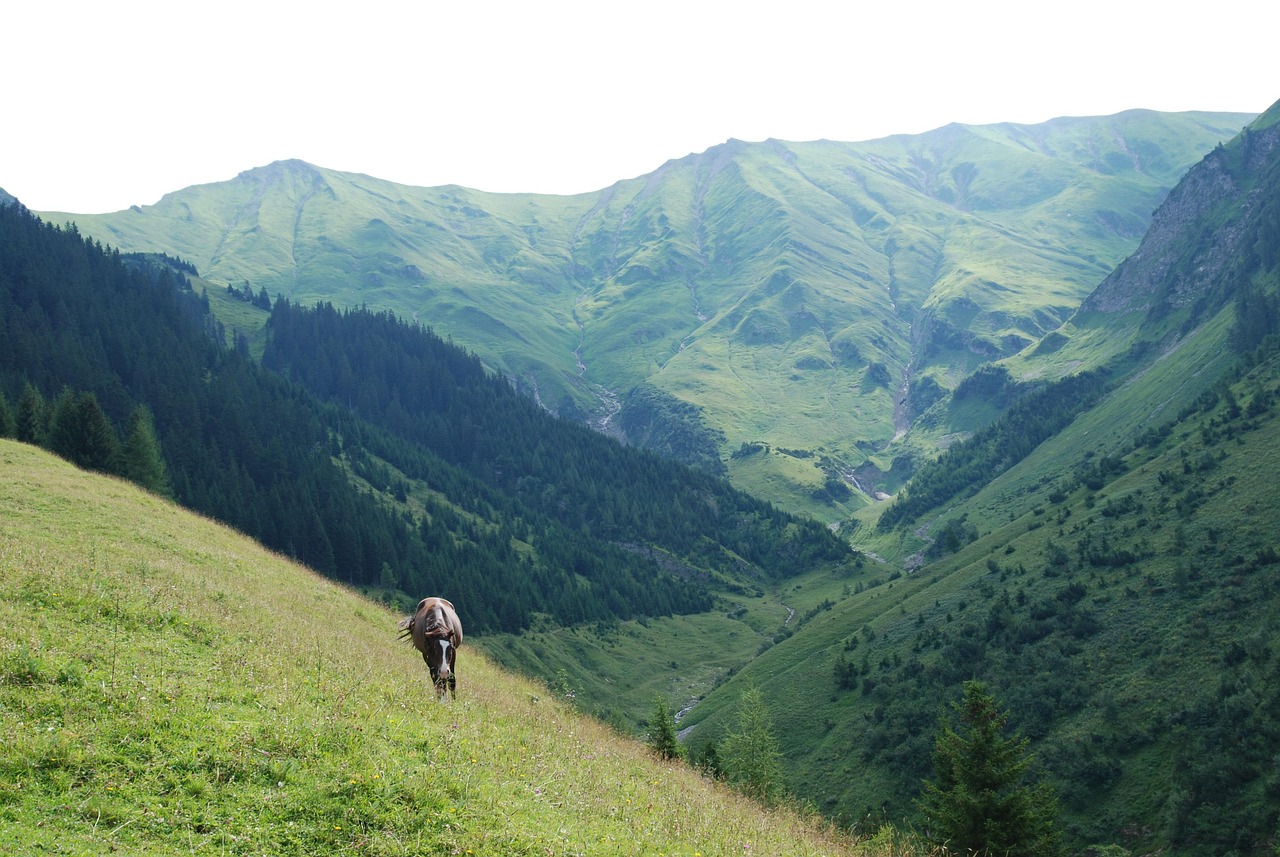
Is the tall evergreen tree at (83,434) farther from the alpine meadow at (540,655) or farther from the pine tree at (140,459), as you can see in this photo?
the pine tree at (140,459)

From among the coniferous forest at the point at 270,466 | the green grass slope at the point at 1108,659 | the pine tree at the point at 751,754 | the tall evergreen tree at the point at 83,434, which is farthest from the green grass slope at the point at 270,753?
the coniferous forest at the point at 270,466

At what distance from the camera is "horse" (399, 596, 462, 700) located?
2058 centimetres

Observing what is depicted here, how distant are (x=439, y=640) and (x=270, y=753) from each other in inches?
289

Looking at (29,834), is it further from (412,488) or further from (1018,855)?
(412,488)

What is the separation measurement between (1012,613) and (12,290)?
21055cm

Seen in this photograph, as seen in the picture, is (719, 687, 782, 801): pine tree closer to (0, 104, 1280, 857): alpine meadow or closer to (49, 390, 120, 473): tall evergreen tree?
(0, 104, 1280, 857): alpine meadow

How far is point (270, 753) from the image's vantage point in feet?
45.6

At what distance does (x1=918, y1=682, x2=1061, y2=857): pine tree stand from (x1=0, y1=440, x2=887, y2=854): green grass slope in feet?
48.0

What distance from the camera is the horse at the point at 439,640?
20.6 m

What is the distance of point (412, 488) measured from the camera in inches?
7382

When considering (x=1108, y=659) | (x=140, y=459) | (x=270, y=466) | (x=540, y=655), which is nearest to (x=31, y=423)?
(x=140, y=459)

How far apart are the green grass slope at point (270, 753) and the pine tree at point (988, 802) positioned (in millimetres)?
14645

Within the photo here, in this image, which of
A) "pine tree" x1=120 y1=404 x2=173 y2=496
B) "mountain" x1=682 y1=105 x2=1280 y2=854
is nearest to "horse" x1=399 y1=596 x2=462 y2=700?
"mountain" x1=682 y1=105 x2=1280 y2=854

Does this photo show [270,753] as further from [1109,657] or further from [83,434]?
[1109,657]
